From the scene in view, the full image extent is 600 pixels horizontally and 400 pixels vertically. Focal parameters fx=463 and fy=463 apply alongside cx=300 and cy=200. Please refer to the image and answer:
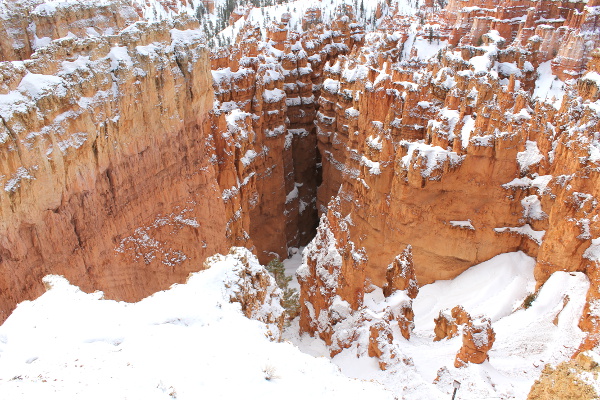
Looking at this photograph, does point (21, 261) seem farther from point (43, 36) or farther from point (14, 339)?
→ point (43, 36)

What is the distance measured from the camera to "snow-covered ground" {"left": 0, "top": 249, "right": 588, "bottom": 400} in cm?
682

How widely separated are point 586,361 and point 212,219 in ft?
40.9

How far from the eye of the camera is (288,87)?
91.8 feet

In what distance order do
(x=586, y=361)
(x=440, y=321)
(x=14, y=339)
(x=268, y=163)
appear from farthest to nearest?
1. (x=268, y=163)
2. (x=440, y=321)
3. (x=14, y=339)
4. (x=586, y=361)

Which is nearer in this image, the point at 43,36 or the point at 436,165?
the point at 43,36

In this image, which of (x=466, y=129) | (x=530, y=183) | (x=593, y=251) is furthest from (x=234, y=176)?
(x=593, y=251)

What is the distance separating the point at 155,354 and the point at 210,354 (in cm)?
88

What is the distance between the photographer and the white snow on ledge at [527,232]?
1444 centimetres

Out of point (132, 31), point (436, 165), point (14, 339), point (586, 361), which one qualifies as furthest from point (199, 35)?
point (586, 361)

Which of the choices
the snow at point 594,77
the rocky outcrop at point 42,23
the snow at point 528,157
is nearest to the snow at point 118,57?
the rocky outcrop at point 42,23

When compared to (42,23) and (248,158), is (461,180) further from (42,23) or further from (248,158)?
(42,23)

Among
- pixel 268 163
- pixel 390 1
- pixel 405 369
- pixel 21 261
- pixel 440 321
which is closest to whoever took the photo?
pixel 21 261

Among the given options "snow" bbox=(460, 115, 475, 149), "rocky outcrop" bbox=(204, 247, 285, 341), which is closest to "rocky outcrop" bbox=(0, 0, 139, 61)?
"rocky outcrop" bbox=(204, 247, 285, 341)

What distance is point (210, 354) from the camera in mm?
7594
